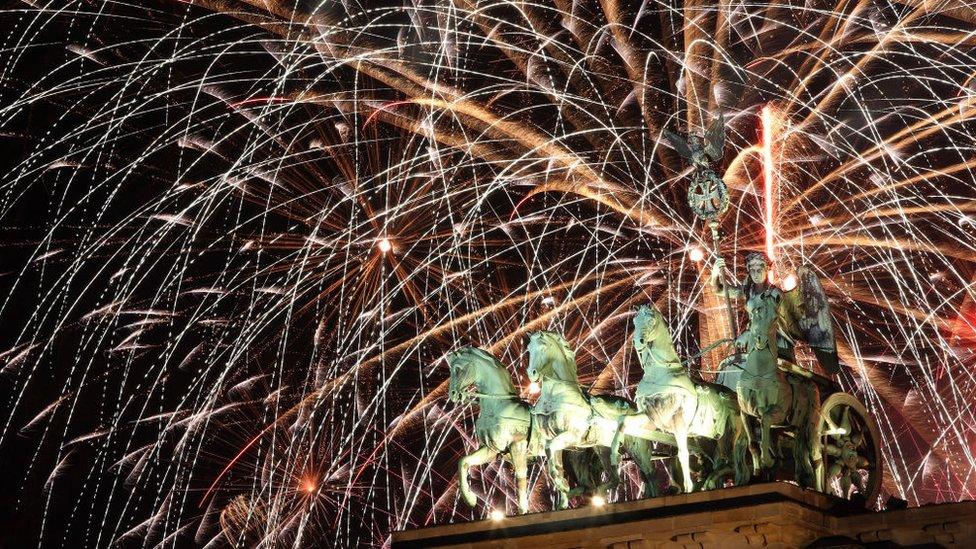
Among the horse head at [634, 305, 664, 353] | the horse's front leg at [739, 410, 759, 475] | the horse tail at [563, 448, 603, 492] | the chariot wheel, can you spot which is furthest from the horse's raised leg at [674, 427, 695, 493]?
the chariot wheel

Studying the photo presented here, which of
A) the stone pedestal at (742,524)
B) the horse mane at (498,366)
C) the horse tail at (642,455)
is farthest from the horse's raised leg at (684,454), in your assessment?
the horse mane at (498,366)

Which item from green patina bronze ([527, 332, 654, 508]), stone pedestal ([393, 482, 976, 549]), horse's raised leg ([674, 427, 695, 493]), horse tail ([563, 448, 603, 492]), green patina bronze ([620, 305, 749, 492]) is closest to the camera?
stone pedestal ([393, 482, 976, 549])

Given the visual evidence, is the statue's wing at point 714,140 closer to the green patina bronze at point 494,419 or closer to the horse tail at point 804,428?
the horse tail at point 804,428

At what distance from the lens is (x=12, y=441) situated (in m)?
26.0

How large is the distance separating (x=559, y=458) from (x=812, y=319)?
125 inches

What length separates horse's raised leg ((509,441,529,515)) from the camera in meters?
16.7

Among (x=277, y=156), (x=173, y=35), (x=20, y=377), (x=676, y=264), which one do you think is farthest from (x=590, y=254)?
(x=20, y=377)

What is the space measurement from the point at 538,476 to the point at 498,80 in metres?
6.78

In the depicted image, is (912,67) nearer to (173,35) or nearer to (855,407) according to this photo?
(855,407)

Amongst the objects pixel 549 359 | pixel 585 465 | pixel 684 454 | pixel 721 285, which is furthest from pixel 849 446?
pixel 549 359

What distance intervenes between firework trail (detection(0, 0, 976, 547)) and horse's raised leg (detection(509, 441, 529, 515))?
4873mm

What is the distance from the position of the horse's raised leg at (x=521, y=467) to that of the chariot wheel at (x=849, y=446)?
126 inches

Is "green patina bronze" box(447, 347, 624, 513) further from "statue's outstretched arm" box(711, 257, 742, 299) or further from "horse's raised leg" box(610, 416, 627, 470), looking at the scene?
"statue's outstretched arm" box(711, 257, 742, 299)

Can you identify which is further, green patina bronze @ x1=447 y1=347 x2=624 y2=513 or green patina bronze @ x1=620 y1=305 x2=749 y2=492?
green patina bronze @ x1=447 y1=347 x2=624 y2=513
